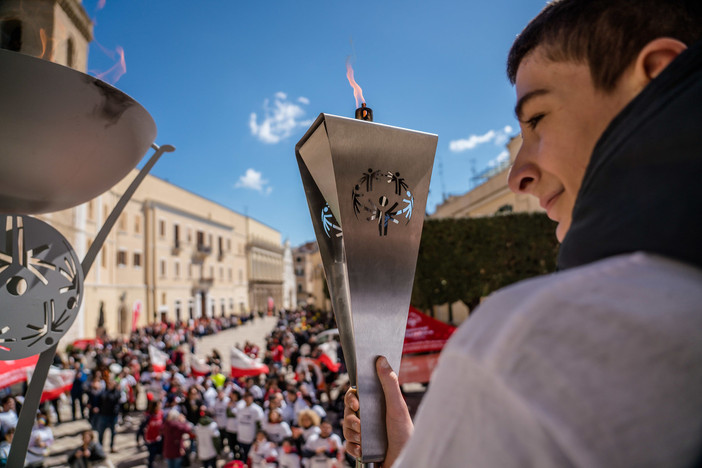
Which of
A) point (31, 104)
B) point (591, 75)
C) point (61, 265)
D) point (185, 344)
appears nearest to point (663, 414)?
point (591, 75)

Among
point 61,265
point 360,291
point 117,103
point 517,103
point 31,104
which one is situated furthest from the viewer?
point 61,265

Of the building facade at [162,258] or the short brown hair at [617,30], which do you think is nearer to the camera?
the short brown hair at [617,30]

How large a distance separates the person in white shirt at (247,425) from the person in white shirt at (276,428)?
497 millimetres

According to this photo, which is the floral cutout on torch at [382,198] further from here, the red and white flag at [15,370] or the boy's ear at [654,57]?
the red and white flag at [15,370]

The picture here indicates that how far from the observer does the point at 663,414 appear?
1.17 feet

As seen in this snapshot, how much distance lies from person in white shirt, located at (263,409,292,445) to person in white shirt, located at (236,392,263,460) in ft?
1.63

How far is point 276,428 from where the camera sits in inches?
300

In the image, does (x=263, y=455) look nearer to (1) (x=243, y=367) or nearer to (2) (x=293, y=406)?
(2) (x=293, y=406)

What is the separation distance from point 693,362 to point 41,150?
1.65 metres

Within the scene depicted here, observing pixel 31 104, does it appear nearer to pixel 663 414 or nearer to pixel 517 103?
pixel 517 103

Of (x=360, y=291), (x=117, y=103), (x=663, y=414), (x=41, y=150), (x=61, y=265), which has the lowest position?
(x=663, y=414)

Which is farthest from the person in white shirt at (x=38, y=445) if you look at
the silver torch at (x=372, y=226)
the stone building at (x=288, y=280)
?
the stone building at (x=288, y=280)

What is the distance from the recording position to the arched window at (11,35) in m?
2.27

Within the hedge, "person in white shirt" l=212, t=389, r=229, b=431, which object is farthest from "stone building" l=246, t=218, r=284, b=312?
"person in white shirt" l=212, t=389, r=229, b=431
